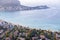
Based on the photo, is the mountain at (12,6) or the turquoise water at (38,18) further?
the mountain at (12,6)

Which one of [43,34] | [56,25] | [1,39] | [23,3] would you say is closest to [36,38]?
[43,34]

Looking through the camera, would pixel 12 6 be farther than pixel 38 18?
Yes

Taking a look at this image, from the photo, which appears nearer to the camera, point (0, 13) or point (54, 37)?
point (54, 37)

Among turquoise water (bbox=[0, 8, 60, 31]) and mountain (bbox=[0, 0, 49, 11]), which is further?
mountain (bbox=[0, 0, 49, 11])

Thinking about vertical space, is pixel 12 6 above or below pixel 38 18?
above

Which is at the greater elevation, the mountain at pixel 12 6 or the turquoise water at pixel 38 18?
the mountain at pixel 12 6

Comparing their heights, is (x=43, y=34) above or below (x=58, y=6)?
below

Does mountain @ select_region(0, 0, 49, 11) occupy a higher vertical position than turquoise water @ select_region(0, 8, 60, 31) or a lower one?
higher

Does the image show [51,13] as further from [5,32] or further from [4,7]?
[4,7]
